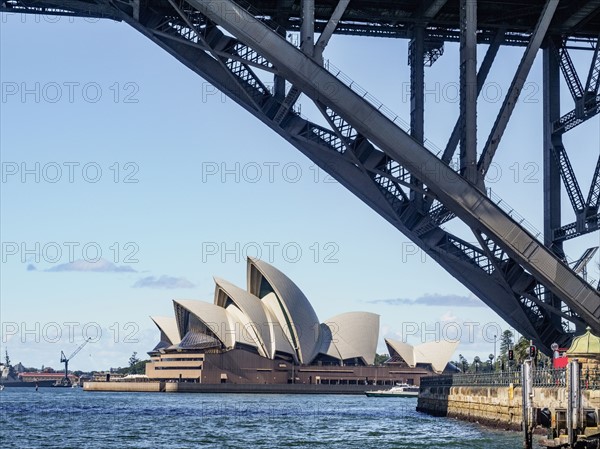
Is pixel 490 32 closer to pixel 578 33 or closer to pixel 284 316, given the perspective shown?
pixel 578 33

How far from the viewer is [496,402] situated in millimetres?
44438

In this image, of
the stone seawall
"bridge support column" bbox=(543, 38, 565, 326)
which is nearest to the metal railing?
the stone seawall

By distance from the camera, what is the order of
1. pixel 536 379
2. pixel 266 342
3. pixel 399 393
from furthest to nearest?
pixel 399 393
pixel 266 342
pixel 536 379

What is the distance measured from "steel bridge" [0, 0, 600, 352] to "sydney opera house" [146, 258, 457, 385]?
107 m

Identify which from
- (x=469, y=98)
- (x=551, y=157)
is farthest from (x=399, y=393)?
(x=469, y=98)

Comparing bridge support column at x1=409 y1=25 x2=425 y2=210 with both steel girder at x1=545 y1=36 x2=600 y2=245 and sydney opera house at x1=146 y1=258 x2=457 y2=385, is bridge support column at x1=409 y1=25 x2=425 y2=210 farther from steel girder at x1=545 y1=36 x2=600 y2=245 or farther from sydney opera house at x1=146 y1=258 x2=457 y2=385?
sydney opera house at x1=146 y1=258 x2=457 y2=385

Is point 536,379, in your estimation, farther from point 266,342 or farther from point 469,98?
point 266,342

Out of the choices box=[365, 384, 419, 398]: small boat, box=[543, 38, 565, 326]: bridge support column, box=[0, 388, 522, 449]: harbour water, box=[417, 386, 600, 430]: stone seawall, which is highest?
box=[543, 38, 565, 326]: bridge support column

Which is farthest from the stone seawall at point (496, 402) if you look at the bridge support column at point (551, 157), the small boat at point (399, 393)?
the small boat at point (399, 393)

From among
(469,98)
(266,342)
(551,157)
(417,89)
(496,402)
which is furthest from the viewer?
(266,342)

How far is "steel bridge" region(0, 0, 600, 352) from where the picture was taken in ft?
102

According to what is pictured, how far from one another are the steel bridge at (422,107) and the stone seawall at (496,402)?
2.22 m

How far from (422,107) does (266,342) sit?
412 feet

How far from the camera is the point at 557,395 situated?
35625mm
